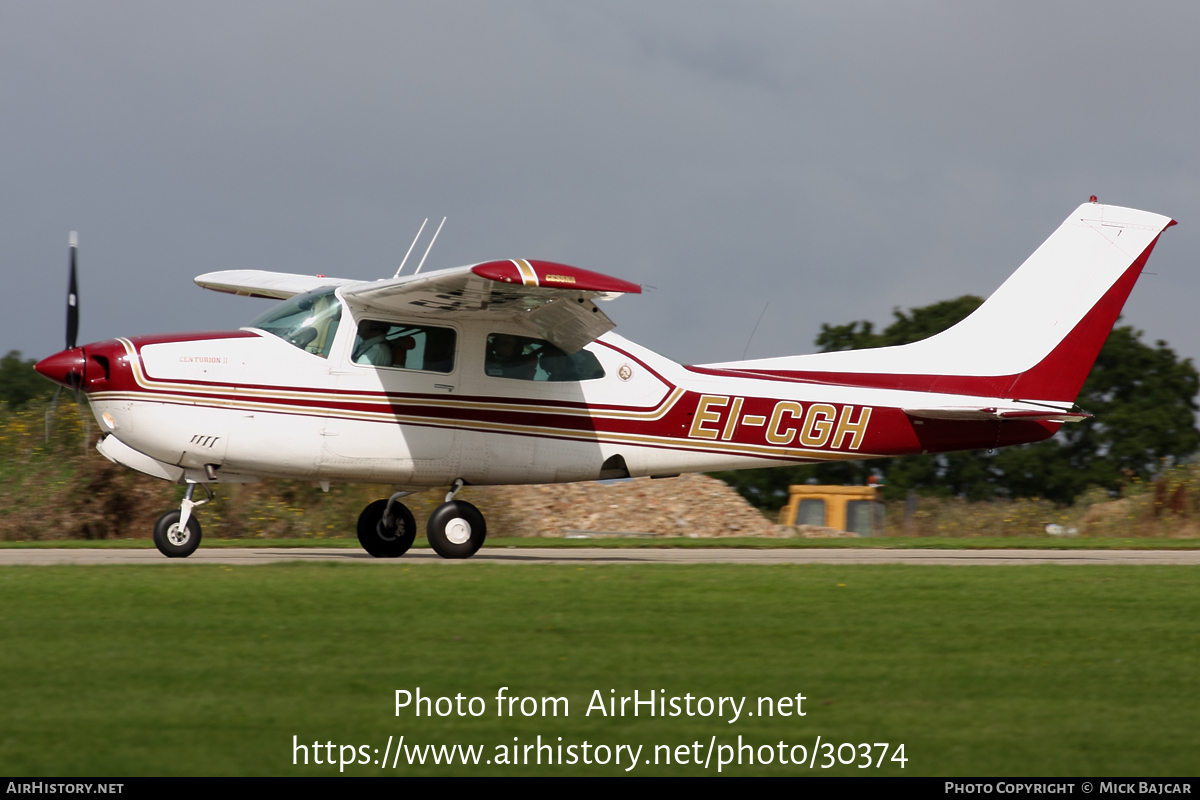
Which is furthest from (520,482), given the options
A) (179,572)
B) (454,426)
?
(179,572)

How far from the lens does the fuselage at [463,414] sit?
1105cm

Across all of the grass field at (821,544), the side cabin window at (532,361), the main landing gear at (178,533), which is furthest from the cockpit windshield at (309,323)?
the grass field at (821,544)

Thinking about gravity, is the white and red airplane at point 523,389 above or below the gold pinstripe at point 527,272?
below

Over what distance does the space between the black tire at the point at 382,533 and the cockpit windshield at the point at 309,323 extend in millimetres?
2038

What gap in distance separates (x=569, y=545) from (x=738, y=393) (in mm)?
3650

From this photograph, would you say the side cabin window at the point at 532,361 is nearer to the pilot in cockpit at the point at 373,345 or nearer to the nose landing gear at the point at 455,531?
the pilot in cockpit at the point at 373,345

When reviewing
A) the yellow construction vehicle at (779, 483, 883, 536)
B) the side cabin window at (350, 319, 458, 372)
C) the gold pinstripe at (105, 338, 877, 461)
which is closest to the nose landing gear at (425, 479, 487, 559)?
the gold pinstripe at (105, 338, 877, 461)

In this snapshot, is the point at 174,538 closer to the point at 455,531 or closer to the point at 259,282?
the point at 455,531

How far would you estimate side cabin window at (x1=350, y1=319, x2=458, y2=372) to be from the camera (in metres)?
11.6

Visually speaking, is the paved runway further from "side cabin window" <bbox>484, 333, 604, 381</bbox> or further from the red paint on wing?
the red paint on wing

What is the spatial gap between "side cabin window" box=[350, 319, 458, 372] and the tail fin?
14.5ft

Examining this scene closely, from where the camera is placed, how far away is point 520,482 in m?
12.4

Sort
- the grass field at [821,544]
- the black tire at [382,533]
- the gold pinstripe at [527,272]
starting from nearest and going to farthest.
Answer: the gold pinstripe at [527,272] → the black tire at [382,533] → the grass field at [821,544]

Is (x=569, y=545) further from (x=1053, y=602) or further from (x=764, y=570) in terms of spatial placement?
Result: (x=1053, y=602)
